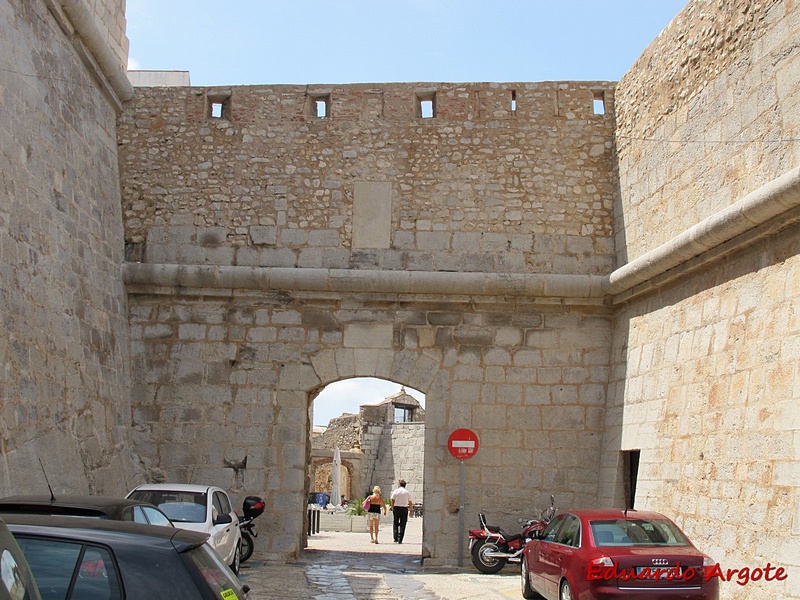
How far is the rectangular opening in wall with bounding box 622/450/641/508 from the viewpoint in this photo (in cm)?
1000

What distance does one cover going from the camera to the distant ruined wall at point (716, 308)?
Answer: 23.1 feet

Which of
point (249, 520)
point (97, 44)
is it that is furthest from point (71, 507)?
point (97, 44)

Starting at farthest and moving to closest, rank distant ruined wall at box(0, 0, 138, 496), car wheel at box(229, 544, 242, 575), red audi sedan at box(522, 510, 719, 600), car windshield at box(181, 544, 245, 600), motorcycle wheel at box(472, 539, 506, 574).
→ 1. motorcycle wheel at box(472, 539, 506, 574)
2. car wheel at box(229, 544, 242, 575)
3. distant ruined wall at box(0, 0, 138, 496)
4. red audi sedan at box(522, 510, 719, 600)
5. car windshield at box(181, 544, 245, 600)

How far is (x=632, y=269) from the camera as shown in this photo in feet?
32.7

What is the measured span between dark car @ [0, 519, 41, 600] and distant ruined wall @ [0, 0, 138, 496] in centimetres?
499

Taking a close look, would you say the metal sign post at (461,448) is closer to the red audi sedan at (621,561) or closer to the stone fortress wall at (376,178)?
the stone fortress wall at (376,178)

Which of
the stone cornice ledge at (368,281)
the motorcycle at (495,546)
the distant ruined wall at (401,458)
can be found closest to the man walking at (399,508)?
the motorcycle at (495,546)

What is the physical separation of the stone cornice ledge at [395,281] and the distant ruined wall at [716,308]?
728 millimetres

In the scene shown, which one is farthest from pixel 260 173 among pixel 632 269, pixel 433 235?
pixel 632 269

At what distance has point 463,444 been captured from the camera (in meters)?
10.4

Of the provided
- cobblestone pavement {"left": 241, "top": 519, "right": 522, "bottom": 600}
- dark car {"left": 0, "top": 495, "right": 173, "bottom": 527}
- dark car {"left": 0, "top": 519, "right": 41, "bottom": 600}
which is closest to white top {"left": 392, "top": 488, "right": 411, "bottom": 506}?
cobblestone pavement {"left": 241, "top": 519, "right": 522, "bottom": 600}

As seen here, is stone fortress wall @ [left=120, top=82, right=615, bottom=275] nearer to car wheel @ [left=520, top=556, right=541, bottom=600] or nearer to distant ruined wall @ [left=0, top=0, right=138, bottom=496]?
distant ruined wall @ [left=0, top=0, right=138, bottom=496]

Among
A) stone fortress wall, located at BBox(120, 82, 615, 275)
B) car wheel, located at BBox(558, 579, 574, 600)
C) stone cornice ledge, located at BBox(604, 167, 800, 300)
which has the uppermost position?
stone fortress wall, located at BBox(120, 82, 615, 275)

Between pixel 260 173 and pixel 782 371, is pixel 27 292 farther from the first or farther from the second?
pixel 782 371
